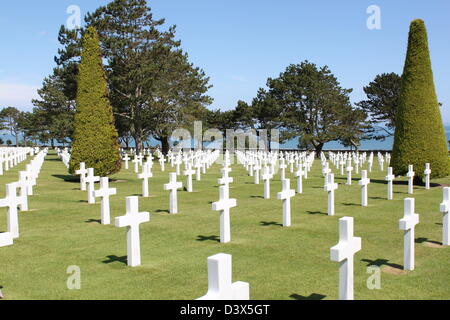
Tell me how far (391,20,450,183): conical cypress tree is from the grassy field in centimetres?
507

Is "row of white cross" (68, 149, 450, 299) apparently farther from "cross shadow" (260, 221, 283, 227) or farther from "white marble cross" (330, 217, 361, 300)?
"cross shadow" (260, 221, 283, 227)

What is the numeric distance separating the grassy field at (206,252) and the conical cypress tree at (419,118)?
5.07 metres

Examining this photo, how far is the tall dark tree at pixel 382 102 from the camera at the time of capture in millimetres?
48562

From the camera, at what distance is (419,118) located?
1645 cm

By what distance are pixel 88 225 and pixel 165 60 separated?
2585 centimetres

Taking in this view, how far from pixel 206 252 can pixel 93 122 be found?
37.0 ft

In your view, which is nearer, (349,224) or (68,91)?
(349,224)

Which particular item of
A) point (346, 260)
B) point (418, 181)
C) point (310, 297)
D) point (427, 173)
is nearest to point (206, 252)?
point (310, 297)

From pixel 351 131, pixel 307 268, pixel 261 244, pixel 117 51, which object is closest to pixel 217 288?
pixel 307 268

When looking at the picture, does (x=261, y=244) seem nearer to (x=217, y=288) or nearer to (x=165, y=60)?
(x=217, y=288)

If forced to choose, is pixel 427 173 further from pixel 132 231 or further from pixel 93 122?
pixel 132 231

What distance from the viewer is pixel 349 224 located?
14.4 feet
